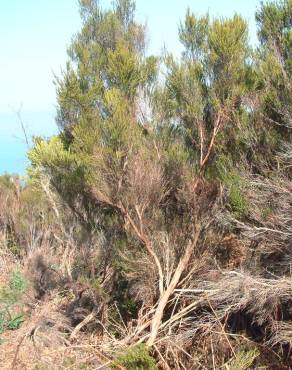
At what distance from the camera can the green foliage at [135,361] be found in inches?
178

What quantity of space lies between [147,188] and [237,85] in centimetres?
157

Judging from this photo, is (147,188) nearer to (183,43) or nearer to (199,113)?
(199,113)

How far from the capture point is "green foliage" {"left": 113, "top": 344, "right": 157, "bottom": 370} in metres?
4.53

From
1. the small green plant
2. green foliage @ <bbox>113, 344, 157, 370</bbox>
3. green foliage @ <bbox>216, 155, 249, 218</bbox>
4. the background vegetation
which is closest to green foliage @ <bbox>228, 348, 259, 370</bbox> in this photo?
the background vegetation

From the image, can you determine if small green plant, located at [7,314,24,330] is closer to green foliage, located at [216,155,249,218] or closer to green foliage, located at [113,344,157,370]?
green foliage, located at [113,344,157,370]

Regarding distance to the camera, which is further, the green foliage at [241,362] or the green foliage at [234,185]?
the green foliage at [234,185]

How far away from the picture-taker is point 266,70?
17.7 ft

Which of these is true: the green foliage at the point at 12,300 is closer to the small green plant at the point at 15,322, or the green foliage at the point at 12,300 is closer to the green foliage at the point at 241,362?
the small green plant at the point at 15,322

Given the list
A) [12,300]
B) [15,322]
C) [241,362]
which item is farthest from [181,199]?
[12,300]

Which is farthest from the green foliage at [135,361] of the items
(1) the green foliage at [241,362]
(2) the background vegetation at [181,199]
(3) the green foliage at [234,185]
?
(3) the green foliage at [234,185]

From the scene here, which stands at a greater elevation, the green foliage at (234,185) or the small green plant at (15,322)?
the green foliage at (234,185)

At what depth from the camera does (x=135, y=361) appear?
4.60 m

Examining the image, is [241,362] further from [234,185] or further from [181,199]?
[181,199]

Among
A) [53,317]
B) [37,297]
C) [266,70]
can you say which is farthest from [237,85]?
[37,297]
